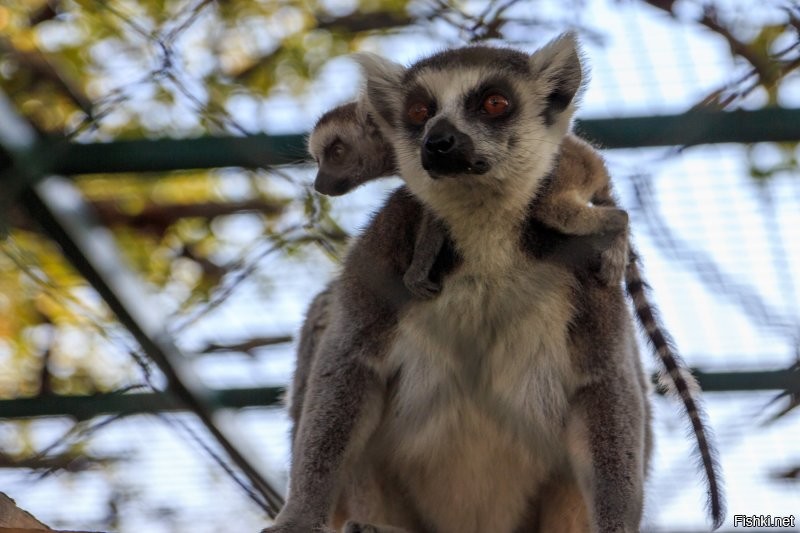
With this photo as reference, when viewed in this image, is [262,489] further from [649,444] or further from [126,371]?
[649,444]

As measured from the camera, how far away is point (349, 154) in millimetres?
4684

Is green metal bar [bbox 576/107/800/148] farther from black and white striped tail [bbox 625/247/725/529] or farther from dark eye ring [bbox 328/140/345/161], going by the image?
dark eye ring [bbox 328/140/345/161]

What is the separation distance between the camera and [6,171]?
382 cm

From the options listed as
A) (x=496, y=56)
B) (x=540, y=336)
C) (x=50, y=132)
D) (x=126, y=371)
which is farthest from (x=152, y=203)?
(x=540, y=336)

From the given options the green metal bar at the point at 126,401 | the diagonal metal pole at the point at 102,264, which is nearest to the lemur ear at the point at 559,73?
the green metal bar at the point at 126,401

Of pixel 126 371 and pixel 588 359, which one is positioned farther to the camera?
pixel 126 371

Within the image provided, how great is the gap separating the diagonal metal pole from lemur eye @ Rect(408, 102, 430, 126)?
1.25 meters

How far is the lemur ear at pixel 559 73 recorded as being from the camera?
419cm

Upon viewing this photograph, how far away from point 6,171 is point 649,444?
2483 mm

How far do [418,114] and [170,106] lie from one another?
101 cm

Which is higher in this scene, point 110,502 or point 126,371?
point 126,371

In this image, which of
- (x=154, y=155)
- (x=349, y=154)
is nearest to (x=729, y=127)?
(x=349, y=154)

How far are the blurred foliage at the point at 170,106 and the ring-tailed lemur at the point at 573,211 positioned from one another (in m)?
0.25

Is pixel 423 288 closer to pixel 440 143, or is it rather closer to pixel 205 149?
pixel 440 143
